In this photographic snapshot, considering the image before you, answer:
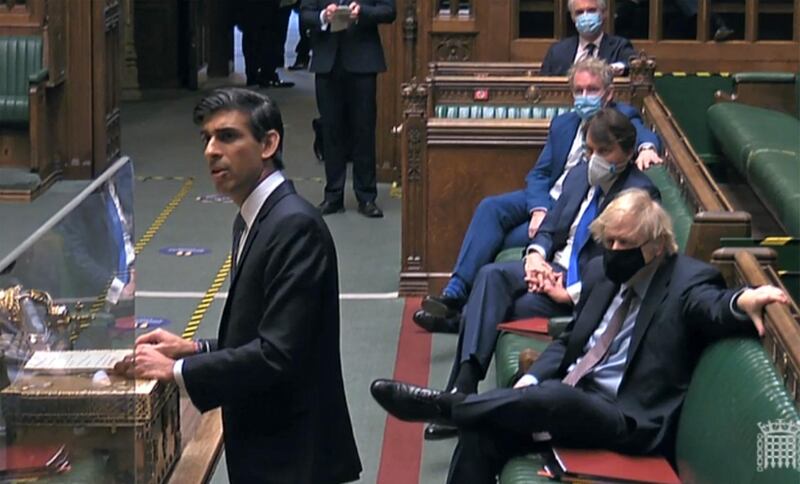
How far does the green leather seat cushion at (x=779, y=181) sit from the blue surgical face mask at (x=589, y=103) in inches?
37.9

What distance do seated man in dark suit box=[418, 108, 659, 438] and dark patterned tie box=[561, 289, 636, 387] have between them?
34.2 inches

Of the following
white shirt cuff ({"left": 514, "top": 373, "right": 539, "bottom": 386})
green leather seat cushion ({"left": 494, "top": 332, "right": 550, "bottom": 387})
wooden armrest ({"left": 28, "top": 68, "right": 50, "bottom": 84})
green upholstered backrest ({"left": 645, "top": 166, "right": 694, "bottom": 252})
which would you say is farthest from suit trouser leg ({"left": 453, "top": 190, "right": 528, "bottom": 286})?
wooden armrest ({"left": 28, "top": 68, "right": 50, "bottom": 84})

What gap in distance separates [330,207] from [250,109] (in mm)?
6663

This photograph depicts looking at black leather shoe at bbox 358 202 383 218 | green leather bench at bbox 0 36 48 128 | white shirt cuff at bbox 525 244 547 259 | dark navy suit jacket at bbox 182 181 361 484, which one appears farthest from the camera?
green leather bench at bbox 0 36 48 128

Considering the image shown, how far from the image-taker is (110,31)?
1168 centimetres

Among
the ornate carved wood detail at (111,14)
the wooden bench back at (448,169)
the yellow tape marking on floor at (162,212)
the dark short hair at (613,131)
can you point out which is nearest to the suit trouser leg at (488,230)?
the wooden bench back at (448,169)

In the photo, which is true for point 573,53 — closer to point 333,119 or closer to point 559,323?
point 333,119

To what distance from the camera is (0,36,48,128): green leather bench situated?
11086mm

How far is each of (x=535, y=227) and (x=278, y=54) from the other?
10.2 meters

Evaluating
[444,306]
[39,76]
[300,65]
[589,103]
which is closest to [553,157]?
[589,103]

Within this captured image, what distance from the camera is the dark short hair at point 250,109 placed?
3.51 metres

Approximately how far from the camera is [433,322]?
7.29 meters

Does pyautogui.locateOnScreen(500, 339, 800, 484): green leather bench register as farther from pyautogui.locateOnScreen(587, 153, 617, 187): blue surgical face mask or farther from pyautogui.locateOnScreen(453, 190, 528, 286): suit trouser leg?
pyautogui.locateOnScreen(453, 190, 528, 286): suit trouser leg

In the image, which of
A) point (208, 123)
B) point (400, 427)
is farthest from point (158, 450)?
point (400, 427)
